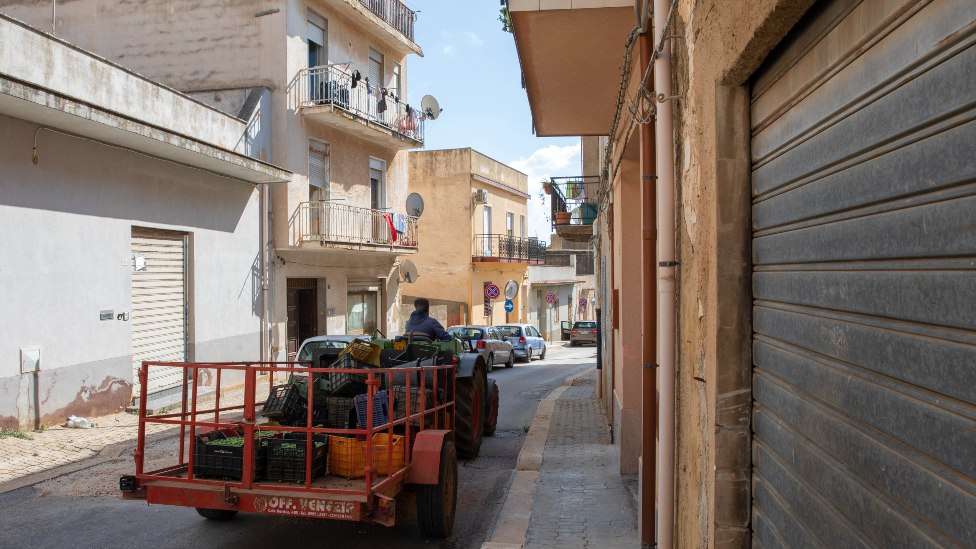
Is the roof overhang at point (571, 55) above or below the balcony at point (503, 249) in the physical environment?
above

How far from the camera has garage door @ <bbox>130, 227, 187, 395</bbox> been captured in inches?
480

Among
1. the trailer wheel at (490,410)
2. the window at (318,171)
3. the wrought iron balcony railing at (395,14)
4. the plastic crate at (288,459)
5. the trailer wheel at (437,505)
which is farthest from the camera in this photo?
the wrought iron balcony railing at (395,14)

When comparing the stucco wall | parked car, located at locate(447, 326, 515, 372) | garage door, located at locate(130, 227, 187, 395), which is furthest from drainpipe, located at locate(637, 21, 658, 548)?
parked car, located at locate(447, 326, 515, 372)

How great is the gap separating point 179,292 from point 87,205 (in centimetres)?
306

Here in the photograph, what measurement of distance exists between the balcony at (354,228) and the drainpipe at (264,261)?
3.43 feet

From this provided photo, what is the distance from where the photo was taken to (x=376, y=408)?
570 centimetres

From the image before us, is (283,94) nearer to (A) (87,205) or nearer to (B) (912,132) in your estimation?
(A) (87,205)

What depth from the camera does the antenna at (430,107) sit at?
73.6ft

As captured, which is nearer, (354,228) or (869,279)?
(869,279)

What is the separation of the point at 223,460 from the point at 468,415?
141 inches

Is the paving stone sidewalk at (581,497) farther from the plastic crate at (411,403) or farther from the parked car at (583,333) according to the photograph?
the parked car at (583,333)

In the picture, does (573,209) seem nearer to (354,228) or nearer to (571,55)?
(354,228)

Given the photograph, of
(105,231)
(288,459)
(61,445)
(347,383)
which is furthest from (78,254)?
(288,459)

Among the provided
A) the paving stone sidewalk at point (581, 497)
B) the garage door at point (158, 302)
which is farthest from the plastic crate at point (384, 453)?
A: the garage door at point (158, 302)
